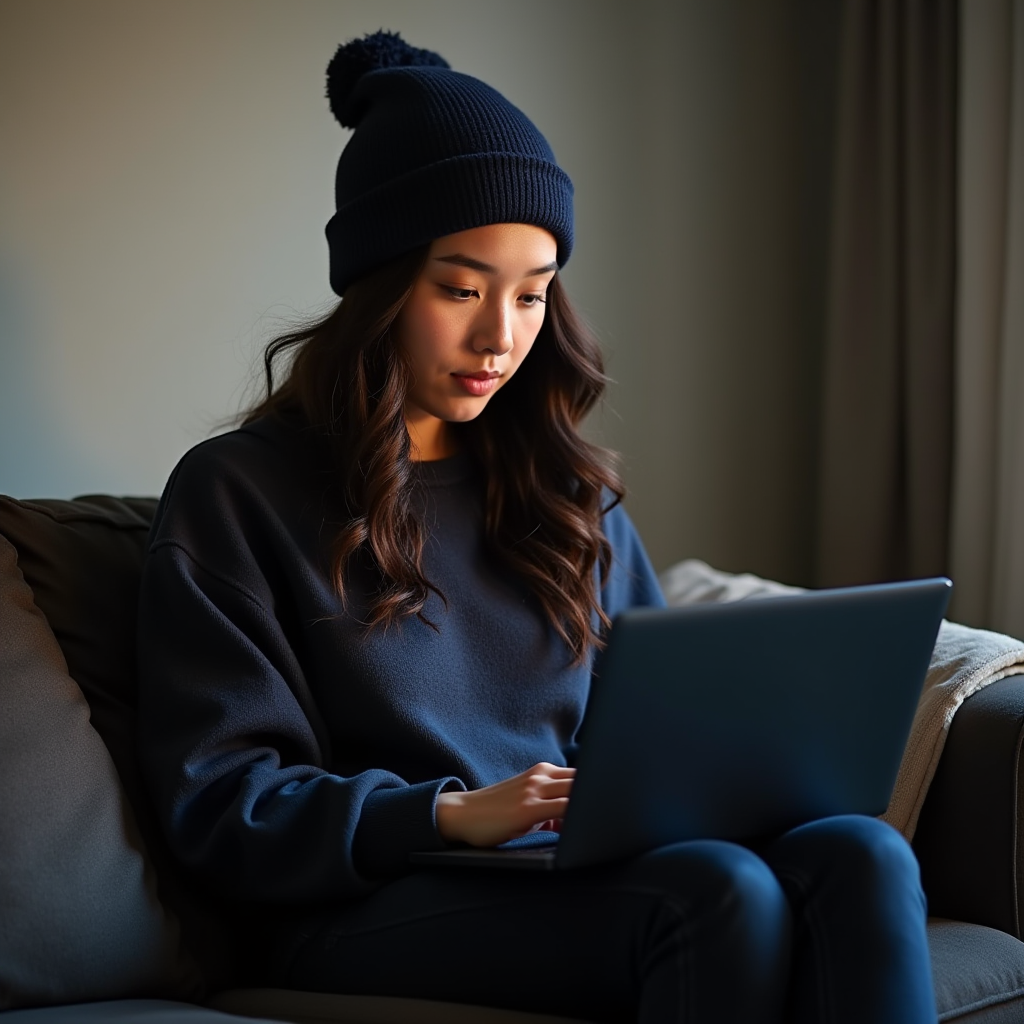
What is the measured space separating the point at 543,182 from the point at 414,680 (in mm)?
562

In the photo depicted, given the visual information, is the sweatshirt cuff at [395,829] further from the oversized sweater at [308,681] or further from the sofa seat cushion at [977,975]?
the sofa seat cushion at [977,975]

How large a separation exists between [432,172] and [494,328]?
0.58 ft

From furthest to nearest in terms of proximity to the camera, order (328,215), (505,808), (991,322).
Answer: (991,322)
(328,215)
(505,808)

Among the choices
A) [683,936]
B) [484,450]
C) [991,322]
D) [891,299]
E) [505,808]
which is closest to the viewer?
[683,936]

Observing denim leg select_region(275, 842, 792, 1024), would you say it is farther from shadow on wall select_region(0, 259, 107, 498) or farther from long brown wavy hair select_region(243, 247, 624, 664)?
shadow on wall select_region(0, 259, 107, 498)

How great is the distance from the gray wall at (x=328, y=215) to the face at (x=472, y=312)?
52cm

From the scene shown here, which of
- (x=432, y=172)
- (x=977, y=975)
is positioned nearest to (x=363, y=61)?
(x=432, y=172)

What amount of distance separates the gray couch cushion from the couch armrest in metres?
0.83

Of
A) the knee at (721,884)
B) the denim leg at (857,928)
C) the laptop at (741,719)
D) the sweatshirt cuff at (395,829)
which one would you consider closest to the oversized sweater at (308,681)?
the sweatshirt cuff at (395,829)

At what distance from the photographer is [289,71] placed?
196 centimetres

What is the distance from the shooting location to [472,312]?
142 centimetres

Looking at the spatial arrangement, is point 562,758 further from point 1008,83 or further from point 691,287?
point 1008,83

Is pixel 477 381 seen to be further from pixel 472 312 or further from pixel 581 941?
pixel 581 941

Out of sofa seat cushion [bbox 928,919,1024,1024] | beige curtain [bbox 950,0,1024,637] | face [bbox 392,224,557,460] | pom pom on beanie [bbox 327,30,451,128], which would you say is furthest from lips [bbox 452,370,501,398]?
beige curtain [bbox 950,0,1024,637]
